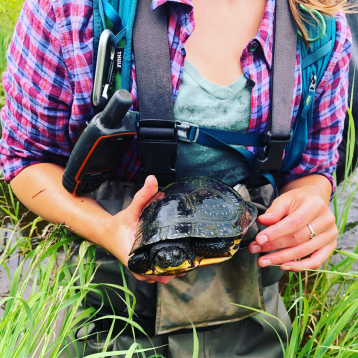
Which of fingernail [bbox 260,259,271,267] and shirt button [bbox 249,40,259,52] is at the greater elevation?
shirt button [bbox 249,40,259,52]

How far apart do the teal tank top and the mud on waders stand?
3cm

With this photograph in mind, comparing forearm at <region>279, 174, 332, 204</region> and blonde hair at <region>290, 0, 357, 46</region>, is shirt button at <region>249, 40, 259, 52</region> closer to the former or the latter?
blonde hair at <region>290, 0, 357, 46</region>

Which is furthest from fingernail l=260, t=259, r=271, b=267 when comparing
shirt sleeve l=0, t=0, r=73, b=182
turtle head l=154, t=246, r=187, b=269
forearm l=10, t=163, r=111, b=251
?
shirt sleeve l=0, t=0, r=73, b=182

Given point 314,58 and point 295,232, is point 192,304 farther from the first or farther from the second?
point 314,58

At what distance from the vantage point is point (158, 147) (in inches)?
40.9

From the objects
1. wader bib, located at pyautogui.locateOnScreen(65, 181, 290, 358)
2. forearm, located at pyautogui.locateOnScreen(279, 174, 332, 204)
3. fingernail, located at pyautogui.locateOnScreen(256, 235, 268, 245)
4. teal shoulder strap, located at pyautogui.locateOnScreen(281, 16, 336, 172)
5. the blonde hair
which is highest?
the blonde hair

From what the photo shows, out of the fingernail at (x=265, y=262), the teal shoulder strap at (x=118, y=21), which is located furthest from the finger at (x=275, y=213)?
the teal shoulder strap at (x=118, y=21)

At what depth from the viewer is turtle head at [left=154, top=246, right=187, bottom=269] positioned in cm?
91

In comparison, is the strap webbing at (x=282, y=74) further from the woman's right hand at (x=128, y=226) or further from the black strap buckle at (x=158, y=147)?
the woman's right hand at (x=128, y=226)

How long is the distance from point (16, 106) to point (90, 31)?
339 millimetres

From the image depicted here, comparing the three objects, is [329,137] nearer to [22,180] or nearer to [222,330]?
[222,330]

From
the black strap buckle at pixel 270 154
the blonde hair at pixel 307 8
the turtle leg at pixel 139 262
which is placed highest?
the blonde hair at pixel 307 8

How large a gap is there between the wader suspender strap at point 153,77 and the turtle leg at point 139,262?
0.32 meters

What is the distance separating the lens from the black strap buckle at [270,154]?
112 cm
